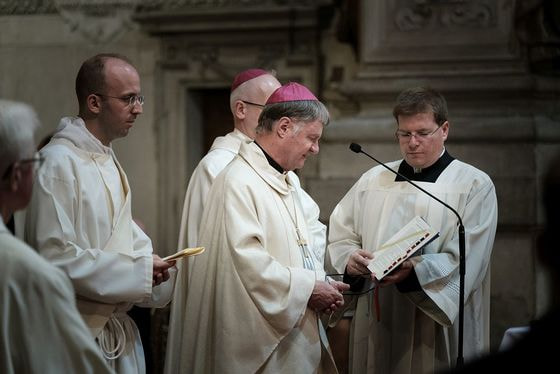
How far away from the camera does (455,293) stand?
15.0 ft

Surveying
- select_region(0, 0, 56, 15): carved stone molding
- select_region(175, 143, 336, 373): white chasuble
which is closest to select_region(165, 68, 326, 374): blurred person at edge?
select_region(175, 143, 336, 373): white chasuble

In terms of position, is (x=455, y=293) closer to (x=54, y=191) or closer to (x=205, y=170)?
(x=205, y=170)

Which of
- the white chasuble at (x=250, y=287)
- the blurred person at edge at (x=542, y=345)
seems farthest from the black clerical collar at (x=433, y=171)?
the blurred person at edge at (x=542, y=345)

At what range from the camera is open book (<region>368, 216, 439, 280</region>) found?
4.37m

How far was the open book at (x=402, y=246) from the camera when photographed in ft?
14.3

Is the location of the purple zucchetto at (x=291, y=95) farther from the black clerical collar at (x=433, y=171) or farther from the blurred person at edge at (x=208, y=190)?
the black clerical collar at (x=433, y=171)

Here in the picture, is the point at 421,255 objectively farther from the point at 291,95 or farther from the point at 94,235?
the point at 94,235

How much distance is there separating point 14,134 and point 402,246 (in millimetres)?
2196

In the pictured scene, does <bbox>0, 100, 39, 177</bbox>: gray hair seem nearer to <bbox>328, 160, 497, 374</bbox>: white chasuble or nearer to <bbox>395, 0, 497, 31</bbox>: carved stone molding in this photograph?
<bbox>328, 160, 497, 374</bbox>: white chasuble

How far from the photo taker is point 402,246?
441cm

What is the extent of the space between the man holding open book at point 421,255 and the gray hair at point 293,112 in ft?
1.93

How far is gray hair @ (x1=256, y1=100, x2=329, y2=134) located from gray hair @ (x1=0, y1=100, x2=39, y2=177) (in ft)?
5.34

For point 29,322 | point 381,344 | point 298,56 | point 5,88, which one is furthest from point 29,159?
point 5,88

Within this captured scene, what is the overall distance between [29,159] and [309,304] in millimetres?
1717
